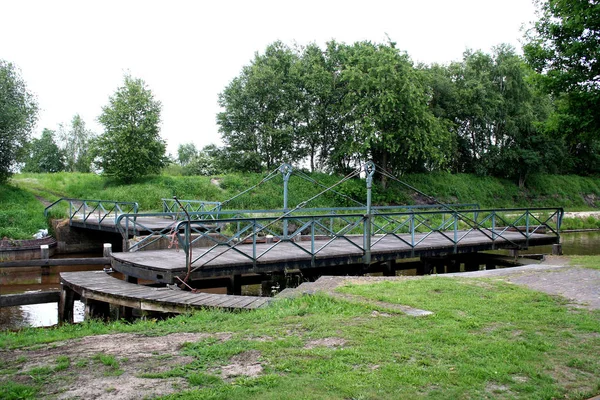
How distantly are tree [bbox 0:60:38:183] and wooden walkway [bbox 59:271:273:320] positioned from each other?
20890 mm

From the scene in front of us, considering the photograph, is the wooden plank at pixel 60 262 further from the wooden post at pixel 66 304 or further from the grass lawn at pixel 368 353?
the grass lawn at pixel 368 353

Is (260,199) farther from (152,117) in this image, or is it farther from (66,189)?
(66,189)

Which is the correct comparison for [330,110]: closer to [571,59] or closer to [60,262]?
[571,59]

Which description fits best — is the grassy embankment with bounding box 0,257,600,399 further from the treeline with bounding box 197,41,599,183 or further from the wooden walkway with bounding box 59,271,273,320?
the treeline with bounding box 197,41,599,183

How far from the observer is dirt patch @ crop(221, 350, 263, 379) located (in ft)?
16.6

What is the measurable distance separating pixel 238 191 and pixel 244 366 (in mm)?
30768

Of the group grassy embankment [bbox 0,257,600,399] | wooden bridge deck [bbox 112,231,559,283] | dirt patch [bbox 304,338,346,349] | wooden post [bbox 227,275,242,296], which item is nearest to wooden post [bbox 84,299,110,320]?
wooden bridge deck [bbox 112,231,559,283]

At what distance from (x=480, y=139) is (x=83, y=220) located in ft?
124

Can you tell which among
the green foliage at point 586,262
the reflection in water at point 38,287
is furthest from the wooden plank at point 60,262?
the green foliage at point 586,262

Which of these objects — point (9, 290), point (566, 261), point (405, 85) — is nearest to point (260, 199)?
point (405, 85)

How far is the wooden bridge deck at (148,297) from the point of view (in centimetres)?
863

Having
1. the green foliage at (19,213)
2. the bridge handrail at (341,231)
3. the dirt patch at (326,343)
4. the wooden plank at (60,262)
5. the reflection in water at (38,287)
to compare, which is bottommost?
the reflection in water at (38,287)

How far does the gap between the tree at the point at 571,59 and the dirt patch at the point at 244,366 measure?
59.4ft

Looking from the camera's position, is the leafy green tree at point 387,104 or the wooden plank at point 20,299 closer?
the wooden plank at point 20,299
